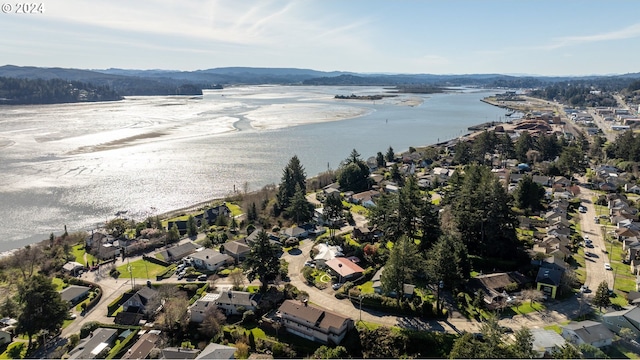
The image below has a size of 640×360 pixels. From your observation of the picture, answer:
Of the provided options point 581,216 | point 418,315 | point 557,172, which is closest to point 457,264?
point 418,315

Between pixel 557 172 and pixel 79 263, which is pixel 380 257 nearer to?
pixel 79 263

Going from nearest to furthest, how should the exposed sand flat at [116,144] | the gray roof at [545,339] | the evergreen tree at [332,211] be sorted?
the gray roof at [545,339] < the evergreen tree at [332,211] < the exposed sand flat at [116,144]

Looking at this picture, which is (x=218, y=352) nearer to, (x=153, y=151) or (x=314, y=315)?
(x=314, y=315)

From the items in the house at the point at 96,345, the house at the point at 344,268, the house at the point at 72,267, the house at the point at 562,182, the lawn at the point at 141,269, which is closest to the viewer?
the house at the point at 96,345

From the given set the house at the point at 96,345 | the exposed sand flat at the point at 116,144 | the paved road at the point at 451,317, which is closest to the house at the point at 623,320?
the paved road at the point at 451,317

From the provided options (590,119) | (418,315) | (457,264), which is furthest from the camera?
(590,119)

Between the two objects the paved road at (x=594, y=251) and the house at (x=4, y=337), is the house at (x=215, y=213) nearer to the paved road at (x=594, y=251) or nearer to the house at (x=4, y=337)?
the house at (x=4, y=337)
